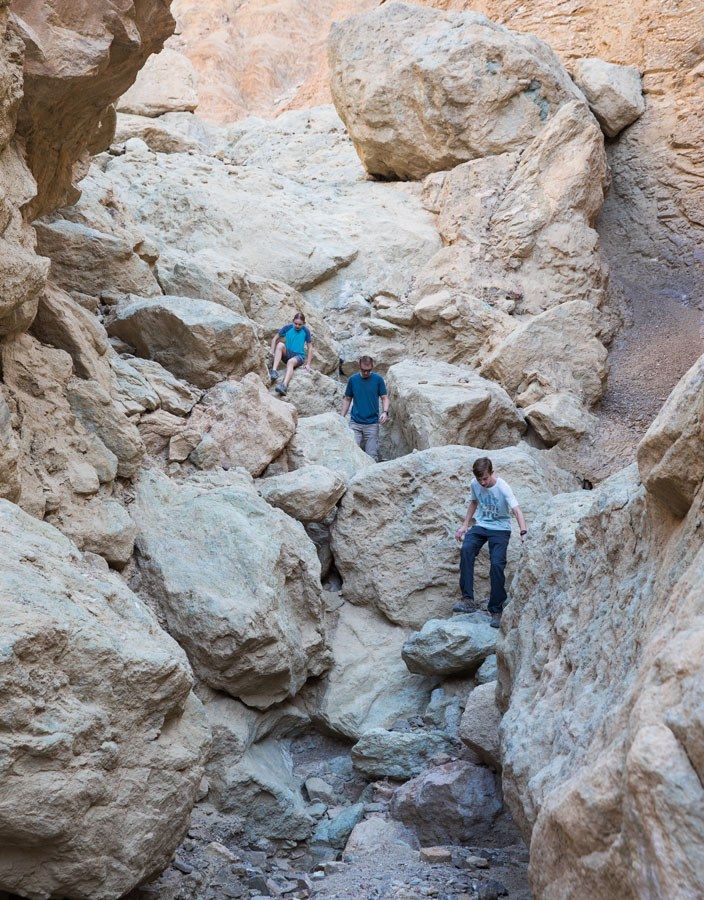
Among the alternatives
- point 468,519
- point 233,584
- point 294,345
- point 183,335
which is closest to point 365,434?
point 294,345

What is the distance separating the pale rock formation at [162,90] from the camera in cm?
2062

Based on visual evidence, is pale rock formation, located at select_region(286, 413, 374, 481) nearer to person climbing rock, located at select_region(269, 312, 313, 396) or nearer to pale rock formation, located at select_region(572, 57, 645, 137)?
person climbing rock, located at select_region(269, 312, 313, 396)

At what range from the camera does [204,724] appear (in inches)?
212

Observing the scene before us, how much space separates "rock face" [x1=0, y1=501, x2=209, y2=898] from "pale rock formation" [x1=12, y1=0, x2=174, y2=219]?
3.30 m

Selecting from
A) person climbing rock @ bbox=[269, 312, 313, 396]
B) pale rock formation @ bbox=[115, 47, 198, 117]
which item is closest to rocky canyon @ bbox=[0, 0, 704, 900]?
person climbing rock @ bbox=[269, 312, 313, 396]

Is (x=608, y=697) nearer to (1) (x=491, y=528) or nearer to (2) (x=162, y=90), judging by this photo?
(1) (x=491, y=528)

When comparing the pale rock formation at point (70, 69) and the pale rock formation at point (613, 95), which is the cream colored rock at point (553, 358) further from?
the pale rock formation at point (70, 69)

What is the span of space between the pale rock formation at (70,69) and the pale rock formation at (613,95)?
10.5 metres

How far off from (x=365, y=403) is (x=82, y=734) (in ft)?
23.8

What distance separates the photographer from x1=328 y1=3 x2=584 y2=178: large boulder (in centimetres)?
1532

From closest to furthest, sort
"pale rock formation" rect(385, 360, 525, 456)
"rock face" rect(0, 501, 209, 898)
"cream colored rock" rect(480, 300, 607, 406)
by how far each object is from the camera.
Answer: "rock face" rect(0, 501, 209, 898) → "pale rock formation" rect(385, 360, 525, 456) → "cream colored rock" rect(480, 300, 607, 406)

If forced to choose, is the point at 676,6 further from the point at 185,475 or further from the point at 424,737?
the point at 424,737

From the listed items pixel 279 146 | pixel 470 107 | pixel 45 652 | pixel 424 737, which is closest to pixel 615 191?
pixel 470 107

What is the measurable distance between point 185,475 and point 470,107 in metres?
10.1
